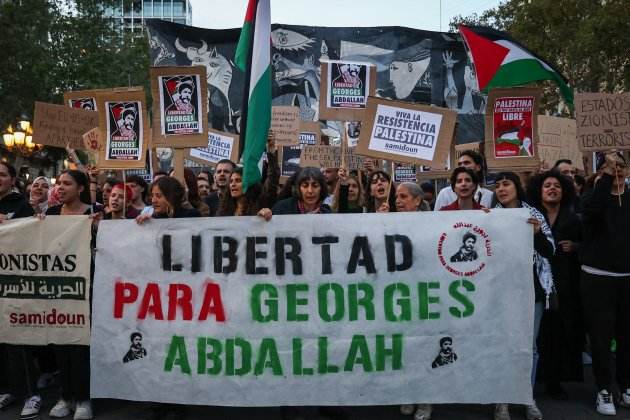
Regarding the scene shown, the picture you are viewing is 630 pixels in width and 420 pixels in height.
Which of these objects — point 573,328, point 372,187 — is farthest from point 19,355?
point 573,328

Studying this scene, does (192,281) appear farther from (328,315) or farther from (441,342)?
(441,342)

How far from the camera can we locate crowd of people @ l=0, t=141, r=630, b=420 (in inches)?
191

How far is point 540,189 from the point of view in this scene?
531 cm

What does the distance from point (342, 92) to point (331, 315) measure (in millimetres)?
3526

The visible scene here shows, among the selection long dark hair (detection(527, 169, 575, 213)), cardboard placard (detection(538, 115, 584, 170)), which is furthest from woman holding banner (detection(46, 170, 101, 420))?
cardboard placard (detection(538, 115, 584, 170))

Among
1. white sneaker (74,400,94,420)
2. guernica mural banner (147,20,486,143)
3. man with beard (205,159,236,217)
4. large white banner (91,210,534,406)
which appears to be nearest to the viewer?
large white banner (91,210,534,406)

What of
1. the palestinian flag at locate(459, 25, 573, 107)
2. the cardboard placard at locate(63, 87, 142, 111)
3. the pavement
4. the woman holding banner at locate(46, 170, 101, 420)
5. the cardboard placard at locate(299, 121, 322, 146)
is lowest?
the pavement

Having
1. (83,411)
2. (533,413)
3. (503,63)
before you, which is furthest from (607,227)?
(83,411)

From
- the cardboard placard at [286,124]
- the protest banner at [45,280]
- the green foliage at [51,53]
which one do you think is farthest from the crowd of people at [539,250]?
the green foliage at [51,53]

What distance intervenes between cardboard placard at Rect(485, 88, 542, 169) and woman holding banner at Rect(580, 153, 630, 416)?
1143 mm

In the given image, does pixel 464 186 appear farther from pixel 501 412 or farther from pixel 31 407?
pixel 31 407

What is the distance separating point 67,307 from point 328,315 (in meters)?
1.92

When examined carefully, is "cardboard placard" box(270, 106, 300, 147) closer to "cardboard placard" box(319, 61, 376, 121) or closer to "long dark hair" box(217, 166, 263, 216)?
"cardboard placard" box(319, 61, 376, 121)

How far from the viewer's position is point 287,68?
14.5 m
